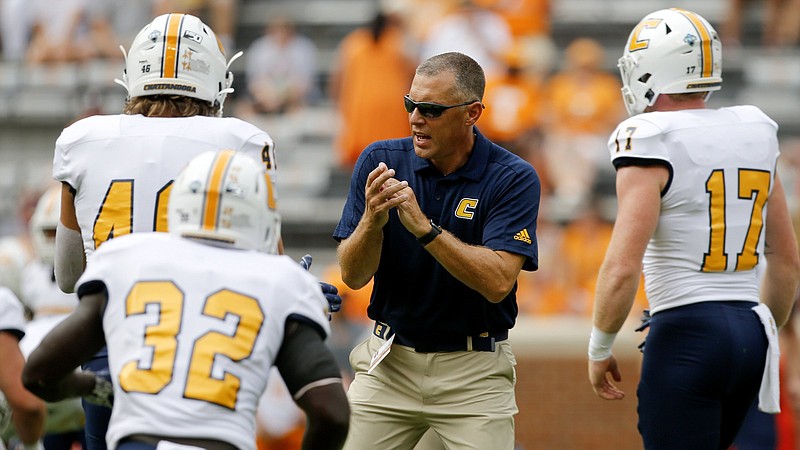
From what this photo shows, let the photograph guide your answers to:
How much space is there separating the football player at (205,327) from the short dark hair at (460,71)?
1416mm

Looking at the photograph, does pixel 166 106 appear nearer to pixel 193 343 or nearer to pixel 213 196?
pixel 213 196

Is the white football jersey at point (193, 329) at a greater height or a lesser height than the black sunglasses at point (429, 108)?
lesser

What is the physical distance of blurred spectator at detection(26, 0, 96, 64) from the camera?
588 inches

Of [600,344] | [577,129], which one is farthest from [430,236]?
[577,129]

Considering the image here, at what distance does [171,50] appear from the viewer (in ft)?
16.1

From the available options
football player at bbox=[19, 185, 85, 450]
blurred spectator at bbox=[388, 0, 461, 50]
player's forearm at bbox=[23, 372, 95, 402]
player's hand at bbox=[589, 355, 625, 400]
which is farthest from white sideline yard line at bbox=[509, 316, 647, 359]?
player's forearm at bbox=[23, 372, 95, 402]

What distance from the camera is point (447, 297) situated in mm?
5152

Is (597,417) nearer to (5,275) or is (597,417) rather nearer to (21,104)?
(5,275)

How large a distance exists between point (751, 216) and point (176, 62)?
2.35 m

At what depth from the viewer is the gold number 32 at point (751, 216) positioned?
5.16 metres

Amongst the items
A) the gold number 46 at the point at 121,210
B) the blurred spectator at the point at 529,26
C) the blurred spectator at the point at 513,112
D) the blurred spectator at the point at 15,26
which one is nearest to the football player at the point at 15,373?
the gold number 46 at the point at 121,210

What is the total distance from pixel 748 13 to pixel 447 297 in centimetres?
1054

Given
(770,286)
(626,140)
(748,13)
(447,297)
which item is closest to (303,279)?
(447,297)

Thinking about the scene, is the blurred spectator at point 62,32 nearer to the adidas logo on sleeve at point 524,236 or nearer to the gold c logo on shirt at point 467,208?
the gold c logo on shirt at point 467,208
